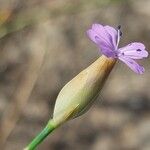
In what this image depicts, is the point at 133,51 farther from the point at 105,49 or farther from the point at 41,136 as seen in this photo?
the point at 41,136

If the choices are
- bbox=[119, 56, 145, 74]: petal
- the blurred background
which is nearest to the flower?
bbox=[119, 56, 145, 74]: petal

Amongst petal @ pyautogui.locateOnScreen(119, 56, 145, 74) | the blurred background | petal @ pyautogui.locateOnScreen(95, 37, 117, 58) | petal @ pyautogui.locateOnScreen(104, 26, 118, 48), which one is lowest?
the blurred background

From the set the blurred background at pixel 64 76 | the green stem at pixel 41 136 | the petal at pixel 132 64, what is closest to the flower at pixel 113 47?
the petal at pixel 132 64

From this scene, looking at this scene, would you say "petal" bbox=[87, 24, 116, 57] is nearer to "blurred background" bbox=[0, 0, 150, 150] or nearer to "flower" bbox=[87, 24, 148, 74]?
"flower" bbox=[87, 24, 148, 74]

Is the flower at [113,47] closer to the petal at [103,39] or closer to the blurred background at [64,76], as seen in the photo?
the petal at [103,39]

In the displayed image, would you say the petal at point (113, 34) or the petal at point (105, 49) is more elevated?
the petal at point (105, 49)

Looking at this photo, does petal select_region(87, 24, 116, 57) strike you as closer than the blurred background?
Yes

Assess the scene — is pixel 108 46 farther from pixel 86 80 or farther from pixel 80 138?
pixel 80 138

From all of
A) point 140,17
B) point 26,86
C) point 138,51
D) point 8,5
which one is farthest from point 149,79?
point 138,51
